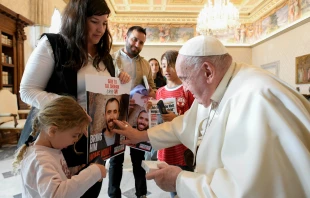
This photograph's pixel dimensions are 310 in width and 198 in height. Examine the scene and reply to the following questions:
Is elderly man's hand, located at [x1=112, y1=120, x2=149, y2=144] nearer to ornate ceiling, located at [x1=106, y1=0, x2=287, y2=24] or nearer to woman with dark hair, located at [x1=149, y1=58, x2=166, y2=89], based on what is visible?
woman with dark hair, located at [x1=149, y1=58, x2=166, y2=89]

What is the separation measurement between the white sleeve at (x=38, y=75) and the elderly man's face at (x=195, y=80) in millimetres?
713

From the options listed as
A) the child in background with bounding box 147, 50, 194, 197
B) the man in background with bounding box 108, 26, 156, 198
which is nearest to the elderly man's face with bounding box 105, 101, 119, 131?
the child in background with bounding box 147, 50, 194, 197

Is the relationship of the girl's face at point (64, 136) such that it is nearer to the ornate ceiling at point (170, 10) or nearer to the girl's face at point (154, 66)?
the girl's face at point (154, 66)

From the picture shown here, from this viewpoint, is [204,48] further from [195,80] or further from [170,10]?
[170,10]

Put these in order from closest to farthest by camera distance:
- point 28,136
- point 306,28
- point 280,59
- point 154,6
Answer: point 28,136, point 306,28, point 280,59, point 154,6

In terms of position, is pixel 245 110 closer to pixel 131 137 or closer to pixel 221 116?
pixel 221 116

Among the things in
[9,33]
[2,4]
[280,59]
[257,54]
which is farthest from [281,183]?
[257,54]

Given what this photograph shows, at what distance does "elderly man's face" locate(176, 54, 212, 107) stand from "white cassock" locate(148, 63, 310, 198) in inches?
4.5

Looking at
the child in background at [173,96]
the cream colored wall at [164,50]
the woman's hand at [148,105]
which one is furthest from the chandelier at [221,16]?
the woman's hand at [148,105]

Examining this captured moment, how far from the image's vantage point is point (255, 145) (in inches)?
36.2

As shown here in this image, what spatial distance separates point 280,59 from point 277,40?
79 cm

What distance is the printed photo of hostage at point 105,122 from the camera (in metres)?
1.33

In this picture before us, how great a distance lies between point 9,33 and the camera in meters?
5.78

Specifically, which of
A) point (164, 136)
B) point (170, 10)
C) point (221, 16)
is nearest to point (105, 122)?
point (164, 136)
